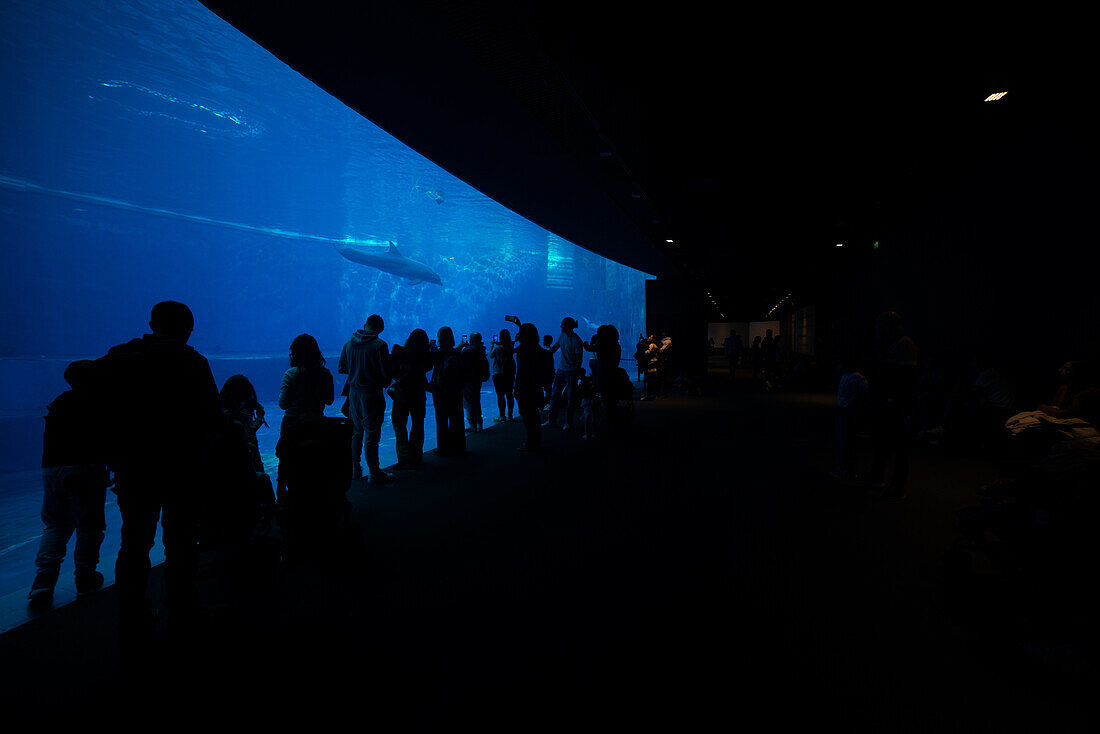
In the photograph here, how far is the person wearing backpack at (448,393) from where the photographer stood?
250 inches

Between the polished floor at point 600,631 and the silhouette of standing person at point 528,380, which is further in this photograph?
the silhouette of standing person at point 528,380

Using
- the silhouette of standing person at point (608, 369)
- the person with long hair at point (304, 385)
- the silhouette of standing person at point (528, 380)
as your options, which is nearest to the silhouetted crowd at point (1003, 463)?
the silhouette of standing person at point (608, 369)

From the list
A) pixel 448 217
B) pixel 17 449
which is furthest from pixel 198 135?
pixel 17 449

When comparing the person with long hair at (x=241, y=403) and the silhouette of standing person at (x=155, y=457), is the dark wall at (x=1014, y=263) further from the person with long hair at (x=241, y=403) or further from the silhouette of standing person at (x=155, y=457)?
the person with long hair at (x=241, y=403)

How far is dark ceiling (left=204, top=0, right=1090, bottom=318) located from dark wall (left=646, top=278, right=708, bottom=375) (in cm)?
905

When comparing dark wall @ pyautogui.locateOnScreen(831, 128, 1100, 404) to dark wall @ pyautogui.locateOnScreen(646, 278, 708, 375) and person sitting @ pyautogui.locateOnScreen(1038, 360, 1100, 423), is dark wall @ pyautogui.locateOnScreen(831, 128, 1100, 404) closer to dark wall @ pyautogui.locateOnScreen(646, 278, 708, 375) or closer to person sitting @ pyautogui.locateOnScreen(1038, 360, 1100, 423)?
person sitting @ pyautogui.locateOnScreen(1038, 360, 1100, 423)

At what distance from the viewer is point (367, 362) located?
5.17 metres

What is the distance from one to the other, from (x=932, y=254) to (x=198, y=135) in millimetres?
42026

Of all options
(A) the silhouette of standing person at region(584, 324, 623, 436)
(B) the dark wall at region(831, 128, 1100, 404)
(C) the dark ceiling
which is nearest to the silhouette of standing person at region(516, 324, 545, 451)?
(A) the silhouette of standing person at region(584, 324, 623, 436)

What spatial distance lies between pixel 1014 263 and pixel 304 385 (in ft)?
29.2

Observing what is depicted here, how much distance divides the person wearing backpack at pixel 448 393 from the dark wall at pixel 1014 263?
15.6 feet

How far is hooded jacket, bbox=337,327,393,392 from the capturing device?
5.18 metres

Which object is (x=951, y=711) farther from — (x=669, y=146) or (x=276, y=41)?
(x=669, y=146)

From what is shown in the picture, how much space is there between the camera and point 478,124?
Answer: 20.1 ft
